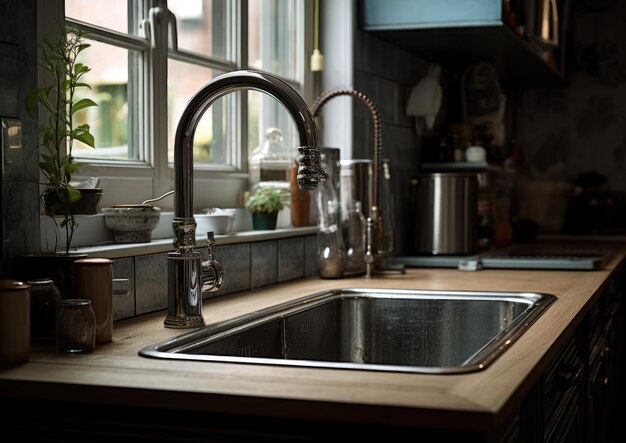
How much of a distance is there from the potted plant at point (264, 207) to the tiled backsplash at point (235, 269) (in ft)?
0.21

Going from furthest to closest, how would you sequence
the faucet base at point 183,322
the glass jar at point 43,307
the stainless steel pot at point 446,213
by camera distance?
the stainless steel pot at point 446,213
the faucet base at point 183,322
the glass jar at point 43,307

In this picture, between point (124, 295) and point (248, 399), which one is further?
point (124, 295)

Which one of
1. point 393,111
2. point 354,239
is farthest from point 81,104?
point 393,111

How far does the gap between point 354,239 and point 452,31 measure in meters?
0.81

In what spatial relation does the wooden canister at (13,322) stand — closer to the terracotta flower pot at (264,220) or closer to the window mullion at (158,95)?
the window mullion at (158,95)

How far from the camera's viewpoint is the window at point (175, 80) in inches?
78.2

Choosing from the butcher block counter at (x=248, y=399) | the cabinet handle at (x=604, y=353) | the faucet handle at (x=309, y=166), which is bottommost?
the cabinet handle at (x=604, y=353)

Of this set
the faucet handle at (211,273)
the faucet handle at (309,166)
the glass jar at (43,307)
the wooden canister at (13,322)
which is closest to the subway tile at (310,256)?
the faucet handle at (211,273)

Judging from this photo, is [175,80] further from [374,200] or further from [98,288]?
[98,288]

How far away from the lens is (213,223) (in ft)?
7.07

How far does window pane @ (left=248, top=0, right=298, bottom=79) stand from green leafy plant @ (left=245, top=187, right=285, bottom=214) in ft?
1.38

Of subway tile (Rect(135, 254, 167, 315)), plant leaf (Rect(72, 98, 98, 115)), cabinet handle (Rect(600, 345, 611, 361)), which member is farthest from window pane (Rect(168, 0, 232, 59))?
cabinet handle (Rect(600, 345, 611, 361))

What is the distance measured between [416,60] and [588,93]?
1.49 meters

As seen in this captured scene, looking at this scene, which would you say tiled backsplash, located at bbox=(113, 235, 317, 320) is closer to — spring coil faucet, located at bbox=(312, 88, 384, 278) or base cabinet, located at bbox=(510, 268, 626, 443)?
spring coil faucet, located at bbox=(312, 88, 384, 278)
